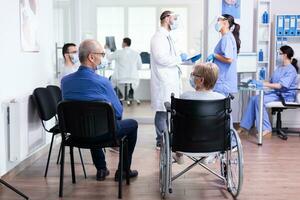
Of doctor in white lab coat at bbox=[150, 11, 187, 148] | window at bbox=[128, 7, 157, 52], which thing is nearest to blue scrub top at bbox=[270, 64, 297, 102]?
doctor in white lab coat at bbox=[150, 11, 187, 148]

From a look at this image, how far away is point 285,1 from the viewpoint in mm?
5824

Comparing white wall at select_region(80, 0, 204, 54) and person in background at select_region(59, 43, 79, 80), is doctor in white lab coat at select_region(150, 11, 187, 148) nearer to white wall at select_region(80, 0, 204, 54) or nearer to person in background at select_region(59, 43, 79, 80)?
person in background at select_region(59, 43, 79, 80)

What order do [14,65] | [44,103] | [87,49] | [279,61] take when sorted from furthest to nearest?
[279,61]
[44,103]
[14,65]
[87,49]

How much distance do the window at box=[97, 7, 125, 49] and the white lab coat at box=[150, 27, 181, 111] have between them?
9.44ft

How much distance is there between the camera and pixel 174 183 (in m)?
3.40

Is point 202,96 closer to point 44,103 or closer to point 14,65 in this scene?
point 44,103

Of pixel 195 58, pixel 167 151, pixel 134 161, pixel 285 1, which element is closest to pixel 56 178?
pixel 134 161

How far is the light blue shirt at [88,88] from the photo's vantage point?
3014mm

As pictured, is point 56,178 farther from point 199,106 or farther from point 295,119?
point 295,119

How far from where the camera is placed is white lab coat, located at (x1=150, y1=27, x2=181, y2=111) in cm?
427

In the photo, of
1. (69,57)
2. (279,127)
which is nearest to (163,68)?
(69,57)

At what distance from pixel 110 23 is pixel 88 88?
450 centimetres

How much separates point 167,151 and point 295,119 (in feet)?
11.6

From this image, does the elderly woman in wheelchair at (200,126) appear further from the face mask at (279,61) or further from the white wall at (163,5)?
the white wall at (163,5)
